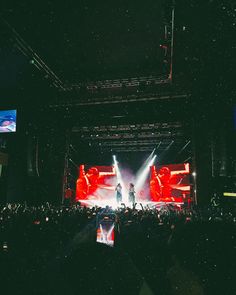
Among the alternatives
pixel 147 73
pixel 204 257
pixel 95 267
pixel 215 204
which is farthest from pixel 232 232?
pixel 147 73

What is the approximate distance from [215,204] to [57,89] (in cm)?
676

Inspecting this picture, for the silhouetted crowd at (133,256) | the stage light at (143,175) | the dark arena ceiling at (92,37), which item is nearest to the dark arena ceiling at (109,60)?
the dark arena ceiling at (92,37)

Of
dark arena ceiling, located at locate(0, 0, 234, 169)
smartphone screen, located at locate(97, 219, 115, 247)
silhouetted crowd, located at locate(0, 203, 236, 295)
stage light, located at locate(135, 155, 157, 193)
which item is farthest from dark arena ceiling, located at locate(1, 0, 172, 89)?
stage light, located at locate(135, 155, 157, 193)

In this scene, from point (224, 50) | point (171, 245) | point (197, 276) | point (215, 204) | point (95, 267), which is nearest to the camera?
point (95, 267)

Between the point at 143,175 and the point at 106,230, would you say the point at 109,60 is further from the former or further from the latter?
the point at 143,175

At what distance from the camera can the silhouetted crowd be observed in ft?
9.90

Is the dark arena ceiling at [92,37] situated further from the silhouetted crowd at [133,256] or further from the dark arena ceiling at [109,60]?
the silhouetted crowd at [133,256]

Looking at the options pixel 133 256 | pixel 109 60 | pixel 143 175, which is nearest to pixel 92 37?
pixel 109 60

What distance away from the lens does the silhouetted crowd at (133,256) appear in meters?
3.02

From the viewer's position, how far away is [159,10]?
19.4 ft

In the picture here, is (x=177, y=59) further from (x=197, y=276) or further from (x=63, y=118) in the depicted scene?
→ (x=197, y=276)

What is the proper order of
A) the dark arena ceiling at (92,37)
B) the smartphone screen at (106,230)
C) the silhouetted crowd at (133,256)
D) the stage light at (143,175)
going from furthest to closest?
1. the stage light at (143,175)
2. the dark arena ceiling at (92,37)
3. the smartphone screen at (106,230)
4. the silhouetted crowd at (133,256)

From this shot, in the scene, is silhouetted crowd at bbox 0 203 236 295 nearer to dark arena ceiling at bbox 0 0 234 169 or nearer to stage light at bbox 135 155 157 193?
dark arena ceiling at bbox 0 0 234 169

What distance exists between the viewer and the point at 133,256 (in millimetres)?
3504
